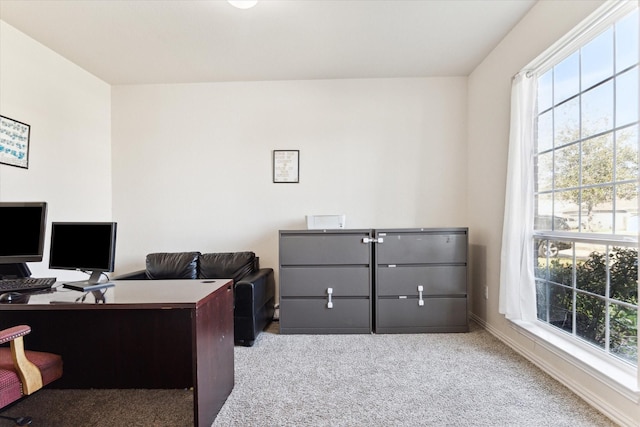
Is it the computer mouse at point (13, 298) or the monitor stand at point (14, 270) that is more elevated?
the monitor stand at point (14, 270)

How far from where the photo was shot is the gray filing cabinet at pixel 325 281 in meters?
3.12

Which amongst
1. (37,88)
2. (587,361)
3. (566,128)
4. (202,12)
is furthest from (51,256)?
(566,128)

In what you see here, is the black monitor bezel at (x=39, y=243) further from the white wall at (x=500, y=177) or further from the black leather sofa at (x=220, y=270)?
the white wall at (x=500, y=177)

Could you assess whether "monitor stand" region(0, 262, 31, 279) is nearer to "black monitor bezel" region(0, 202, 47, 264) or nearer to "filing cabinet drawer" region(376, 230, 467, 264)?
"black monitor bezel" region(0, 202, 47, 264)

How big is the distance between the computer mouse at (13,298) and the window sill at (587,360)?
3142mm

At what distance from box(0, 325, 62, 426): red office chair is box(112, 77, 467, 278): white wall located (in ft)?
7.05

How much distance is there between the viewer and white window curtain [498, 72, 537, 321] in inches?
97.3

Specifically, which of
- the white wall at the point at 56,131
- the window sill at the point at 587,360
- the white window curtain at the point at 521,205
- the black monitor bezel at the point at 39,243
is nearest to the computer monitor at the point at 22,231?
the black monitor bezel at the point at 39,243

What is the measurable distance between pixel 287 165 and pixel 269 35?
135 cm

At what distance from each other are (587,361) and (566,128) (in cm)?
154

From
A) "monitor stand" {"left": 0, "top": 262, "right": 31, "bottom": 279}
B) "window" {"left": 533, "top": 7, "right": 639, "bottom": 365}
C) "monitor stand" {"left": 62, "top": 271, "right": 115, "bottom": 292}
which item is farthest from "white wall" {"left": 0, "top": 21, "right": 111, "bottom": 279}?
"window" {"left": 533, "top": 7, "right": 639, "bottom": 365}

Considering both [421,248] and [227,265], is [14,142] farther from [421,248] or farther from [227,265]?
[421,248]

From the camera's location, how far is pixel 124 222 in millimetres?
3777

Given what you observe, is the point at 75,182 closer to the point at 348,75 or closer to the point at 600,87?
the point at 348,75
